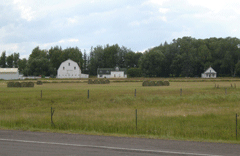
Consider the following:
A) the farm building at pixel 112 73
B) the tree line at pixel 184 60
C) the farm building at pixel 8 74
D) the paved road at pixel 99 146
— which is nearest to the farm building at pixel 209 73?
the tree line at pixel 184 60

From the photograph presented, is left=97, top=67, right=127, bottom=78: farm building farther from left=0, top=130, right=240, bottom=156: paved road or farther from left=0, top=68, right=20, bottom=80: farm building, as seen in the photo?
left=0, top=130, right=240, bottom=156: paved road

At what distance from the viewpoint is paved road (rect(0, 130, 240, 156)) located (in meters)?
10.6

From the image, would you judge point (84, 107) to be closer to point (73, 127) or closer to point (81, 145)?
point (73, 127)

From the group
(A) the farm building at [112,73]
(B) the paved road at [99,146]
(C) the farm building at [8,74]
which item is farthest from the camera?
(A) the farm building at [112,73]

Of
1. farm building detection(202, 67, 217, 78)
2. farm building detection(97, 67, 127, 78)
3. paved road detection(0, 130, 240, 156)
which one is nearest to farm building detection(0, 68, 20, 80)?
farm building detection(97, 67, 127, 78)

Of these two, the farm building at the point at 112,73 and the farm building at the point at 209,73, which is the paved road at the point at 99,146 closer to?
the farm building at the point at 209,73

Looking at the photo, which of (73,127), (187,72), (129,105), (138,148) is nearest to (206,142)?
(138,148)

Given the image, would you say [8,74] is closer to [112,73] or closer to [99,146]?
[112,73]

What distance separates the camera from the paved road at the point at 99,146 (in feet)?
34.7

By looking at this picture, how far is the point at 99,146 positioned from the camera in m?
11.8

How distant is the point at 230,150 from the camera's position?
11359 mm

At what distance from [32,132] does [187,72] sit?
108 m

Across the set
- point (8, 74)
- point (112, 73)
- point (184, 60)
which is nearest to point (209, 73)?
point (184, 60)

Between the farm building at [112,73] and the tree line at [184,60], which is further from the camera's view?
the farm building at [112,73]
